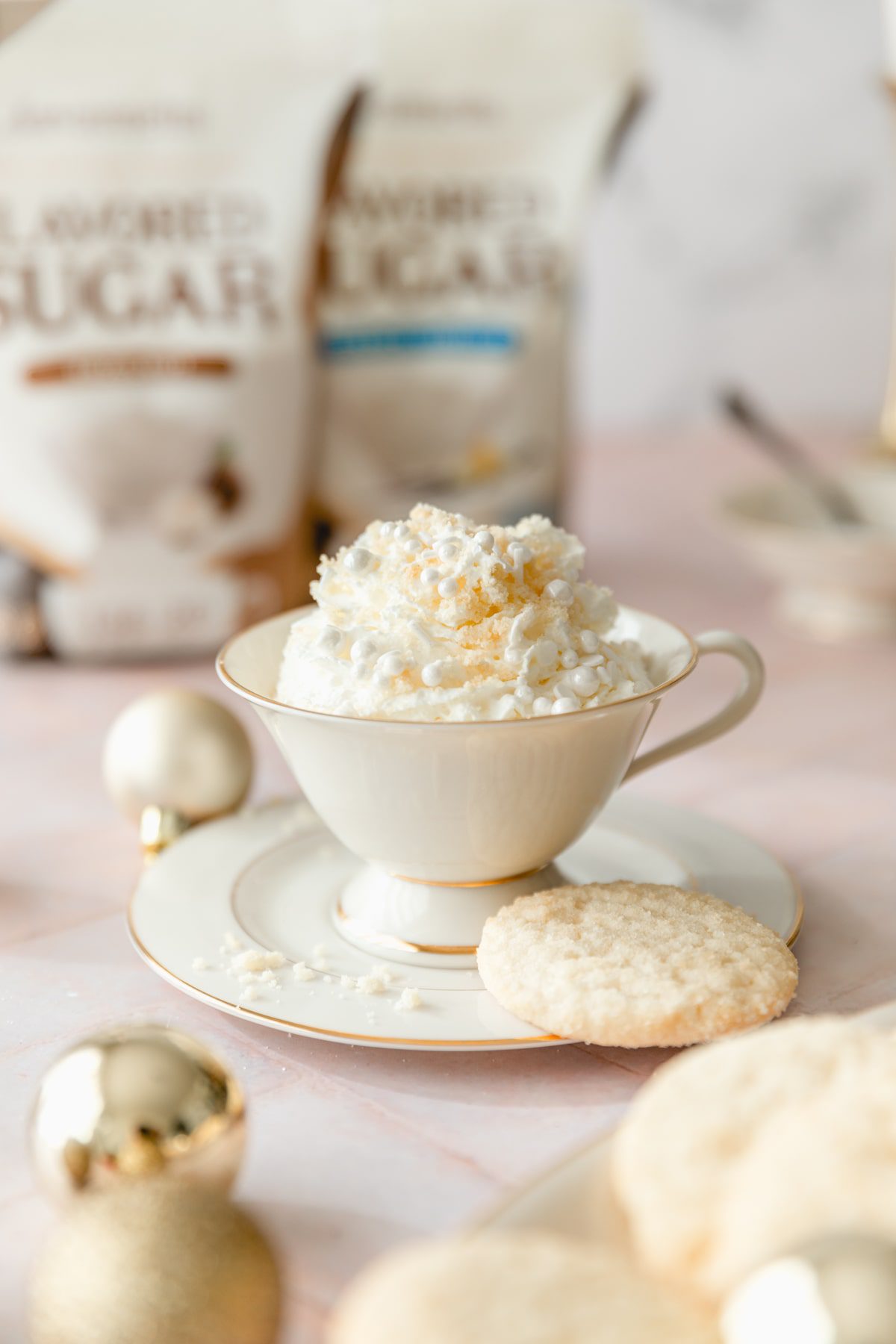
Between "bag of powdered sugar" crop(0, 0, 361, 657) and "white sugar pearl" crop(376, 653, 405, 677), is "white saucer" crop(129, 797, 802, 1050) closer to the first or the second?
"white sugar pearl" crop(376, 653, 405, 677)

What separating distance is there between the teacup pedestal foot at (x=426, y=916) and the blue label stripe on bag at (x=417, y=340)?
2.04ft

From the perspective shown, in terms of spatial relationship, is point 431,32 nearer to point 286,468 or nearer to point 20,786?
point 286,468

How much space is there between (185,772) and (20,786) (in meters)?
0.18

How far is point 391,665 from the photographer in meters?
0.59

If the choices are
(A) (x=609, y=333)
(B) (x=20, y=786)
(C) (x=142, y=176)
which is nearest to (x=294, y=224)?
(C) (x=142, y=176)

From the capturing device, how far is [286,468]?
114 centimetres

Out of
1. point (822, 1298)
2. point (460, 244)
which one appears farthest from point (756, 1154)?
point (460, 244)

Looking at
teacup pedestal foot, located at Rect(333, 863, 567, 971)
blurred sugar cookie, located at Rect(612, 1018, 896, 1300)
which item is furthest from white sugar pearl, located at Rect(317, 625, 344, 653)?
blurred sugar cookie, located at Rect(612, 1018, 896, 1300)

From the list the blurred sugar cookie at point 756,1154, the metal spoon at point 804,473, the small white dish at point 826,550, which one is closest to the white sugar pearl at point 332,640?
the blurred sugar cookie at point 756,1154

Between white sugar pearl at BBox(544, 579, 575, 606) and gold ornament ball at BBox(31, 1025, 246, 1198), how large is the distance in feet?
0.82

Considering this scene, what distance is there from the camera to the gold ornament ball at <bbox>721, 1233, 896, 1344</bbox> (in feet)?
1.13

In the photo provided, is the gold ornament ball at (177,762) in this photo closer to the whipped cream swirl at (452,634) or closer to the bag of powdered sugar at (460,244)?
the whipped cream swirl at (452,634)

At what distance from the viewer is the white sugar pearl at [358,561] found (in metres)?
0.62

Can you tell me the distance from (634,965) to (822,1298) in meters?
0.21
